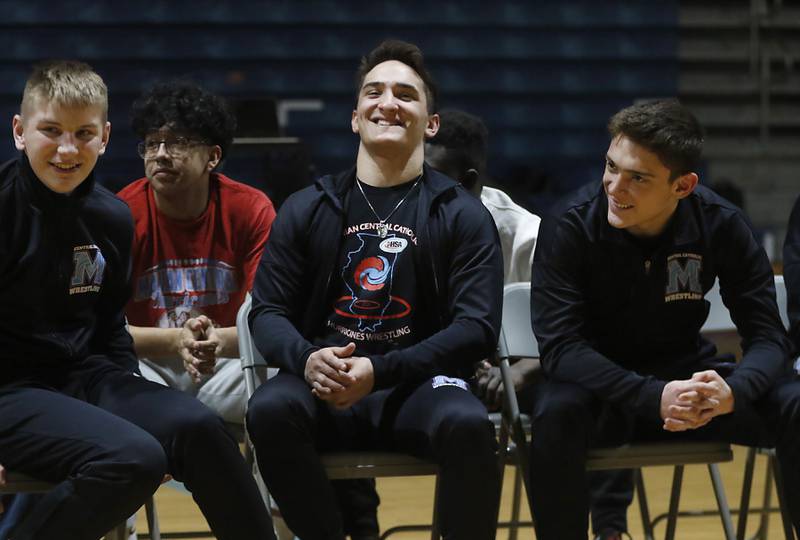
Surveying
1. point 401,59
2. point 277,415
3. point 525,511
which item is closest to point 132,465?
point 277,415

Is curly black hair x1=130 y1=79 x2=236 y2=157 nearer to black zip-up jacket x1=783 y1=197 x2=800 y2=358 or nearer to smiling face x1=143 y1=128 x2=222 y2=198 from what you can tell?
smiling face x1=143 y1=128 x2=222 y2=198

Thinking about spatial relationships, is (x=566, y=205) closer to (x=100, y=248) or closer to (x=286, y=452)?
(x=286, y=452)

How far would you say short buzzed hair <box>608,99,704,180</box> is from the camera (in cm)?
258

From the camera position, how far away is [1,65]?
861cm

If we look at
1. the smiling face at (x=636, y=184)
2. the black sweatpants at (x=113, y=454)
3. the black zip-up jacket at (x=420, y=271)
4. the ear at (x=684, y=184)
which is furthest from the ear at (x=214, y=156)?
the ear at (x=684, y=184)

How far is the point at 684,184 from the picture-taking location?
8.64ft

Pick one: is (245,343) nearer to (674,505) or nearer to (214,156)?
(214,156)

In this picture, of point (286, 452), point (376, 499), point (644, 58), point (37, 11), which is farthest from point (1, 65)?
point (286, 452)

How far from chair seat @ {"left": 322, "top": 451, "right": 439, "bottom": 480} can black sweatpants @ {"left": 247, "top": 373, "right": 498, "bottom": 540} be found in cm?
2

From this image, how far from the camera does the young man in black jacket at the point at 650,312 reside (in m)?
2.48

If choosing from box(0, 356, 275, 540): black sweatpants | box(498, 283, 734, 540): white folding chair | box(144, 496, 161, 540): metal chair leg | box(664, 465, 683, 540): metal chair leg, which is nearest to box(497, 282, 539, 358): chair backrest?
box(498, 283, 734, 540): white folding chair

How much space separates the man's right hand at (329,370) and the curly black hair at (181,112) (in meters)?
0.97

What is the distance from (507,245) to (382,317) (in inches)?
35.0

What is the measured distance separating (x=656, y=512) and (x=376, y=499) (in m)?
1.35
